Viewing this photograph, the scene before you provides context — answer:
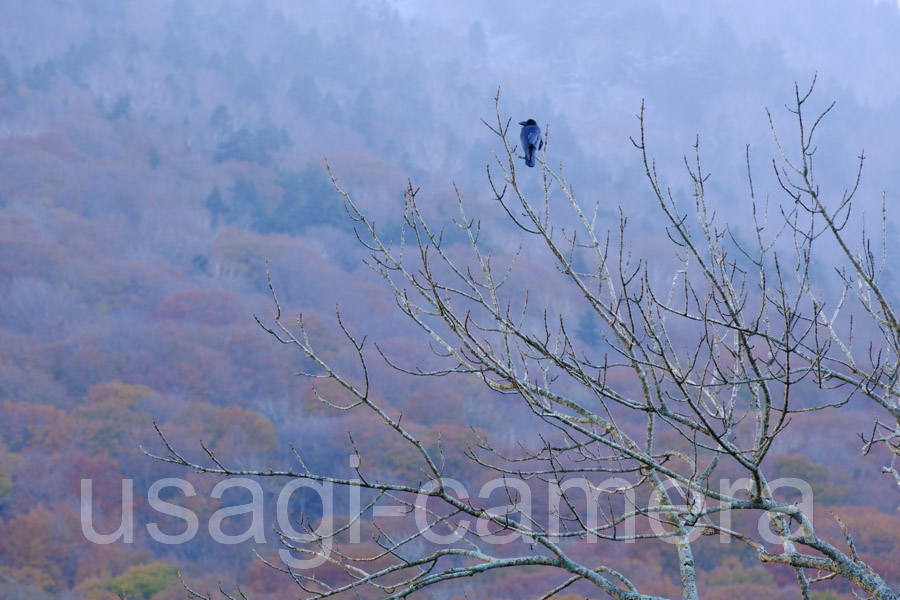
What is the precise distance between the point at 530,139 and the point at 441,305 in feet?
4.63

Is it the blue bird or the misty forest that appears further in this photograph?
the blue bird

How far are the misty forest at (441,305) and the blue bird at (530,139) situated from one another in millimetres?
15

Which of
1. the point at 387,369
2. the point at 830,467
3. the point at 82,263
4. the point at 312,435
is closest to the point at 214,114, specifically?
the point at 82,263

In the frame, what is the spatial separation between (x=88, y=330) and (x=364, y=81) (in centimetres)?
3894

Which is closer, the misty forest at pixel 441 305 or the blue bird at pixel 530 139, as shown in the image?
the misty forest at pixel 441 305

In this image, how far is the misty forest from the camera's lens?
9.30 feet

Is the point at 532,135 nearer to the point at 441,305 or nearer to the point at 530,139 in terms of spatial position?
the point at 530,139

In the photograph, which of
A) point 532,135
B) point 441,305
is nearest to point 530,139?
point 532,135

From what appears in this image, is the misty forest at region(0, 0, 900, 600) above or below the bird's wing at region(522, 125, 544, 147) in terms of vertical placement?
above

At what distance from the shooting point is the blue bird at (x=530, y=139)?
11.9ft

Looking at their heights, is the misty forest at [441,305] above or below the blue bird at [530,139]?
above

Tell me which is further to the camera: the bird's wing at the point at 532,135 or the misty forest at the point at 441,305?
the bird's wing at the point at 532,135

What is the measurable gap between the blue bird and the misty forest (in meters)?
0.01

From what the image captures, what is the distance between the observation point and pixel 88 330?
30.0 metres
